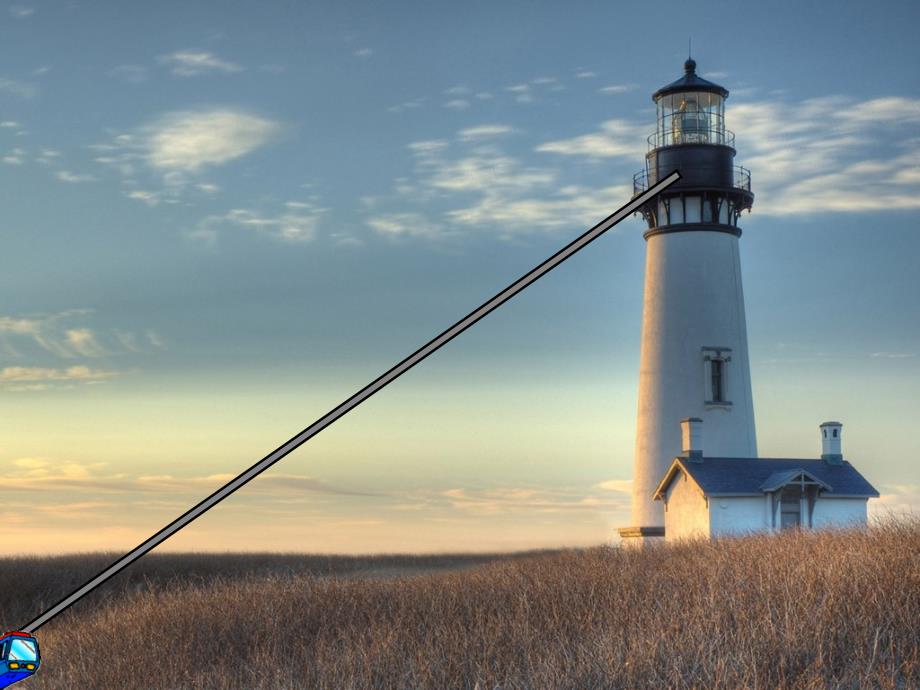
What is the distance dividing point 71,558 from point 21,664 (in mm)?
35758

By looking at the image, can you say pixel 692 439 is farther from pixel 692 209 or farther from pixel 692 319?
pixel 692 209

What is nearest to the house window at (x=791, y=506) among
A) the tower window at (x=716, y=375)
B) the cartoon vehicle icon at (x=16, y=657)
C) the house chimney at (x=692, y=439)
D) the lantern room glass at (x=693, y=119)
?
the house chimney at (x=692, y=439)

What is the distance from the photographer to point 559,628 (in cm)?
1071

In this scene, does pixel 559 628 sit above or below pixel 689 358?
below

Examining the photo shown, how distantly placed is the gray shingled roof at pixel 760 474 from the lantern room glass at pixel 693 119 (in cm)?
944

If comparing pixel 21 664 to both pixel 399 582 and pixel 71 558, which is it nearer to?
pixel 399 582

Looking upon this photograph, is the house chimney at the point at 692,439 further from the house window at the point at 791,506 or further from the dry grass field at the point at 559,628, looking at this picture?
the dry grass field at the point at 559,628

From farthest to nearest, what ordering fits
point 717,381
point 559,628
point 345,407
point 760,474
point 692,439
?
point 717,381
point 692,439
point 760,474
point 559,628
point 345,407

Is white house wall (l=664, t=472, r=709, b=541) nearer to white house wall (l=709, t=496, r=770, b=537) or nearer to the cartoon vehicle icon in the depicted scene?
white house wall (l=709, t=496, r=770, b=537)

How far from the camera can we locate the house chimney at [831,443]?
28.7 meters

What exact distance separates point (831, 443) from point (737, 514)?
4.50 metres

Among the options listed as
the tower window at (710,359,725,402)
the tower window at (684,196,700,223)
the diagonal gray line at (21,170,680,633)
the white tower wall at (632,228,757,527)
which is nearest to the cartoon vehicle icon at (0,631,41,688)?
the diagonal gray line at (21,170,680,633)

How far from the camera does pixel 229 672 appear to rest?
421 inches

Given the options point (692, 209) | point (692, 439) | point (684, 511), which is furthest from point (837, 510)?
point (692, 209)
